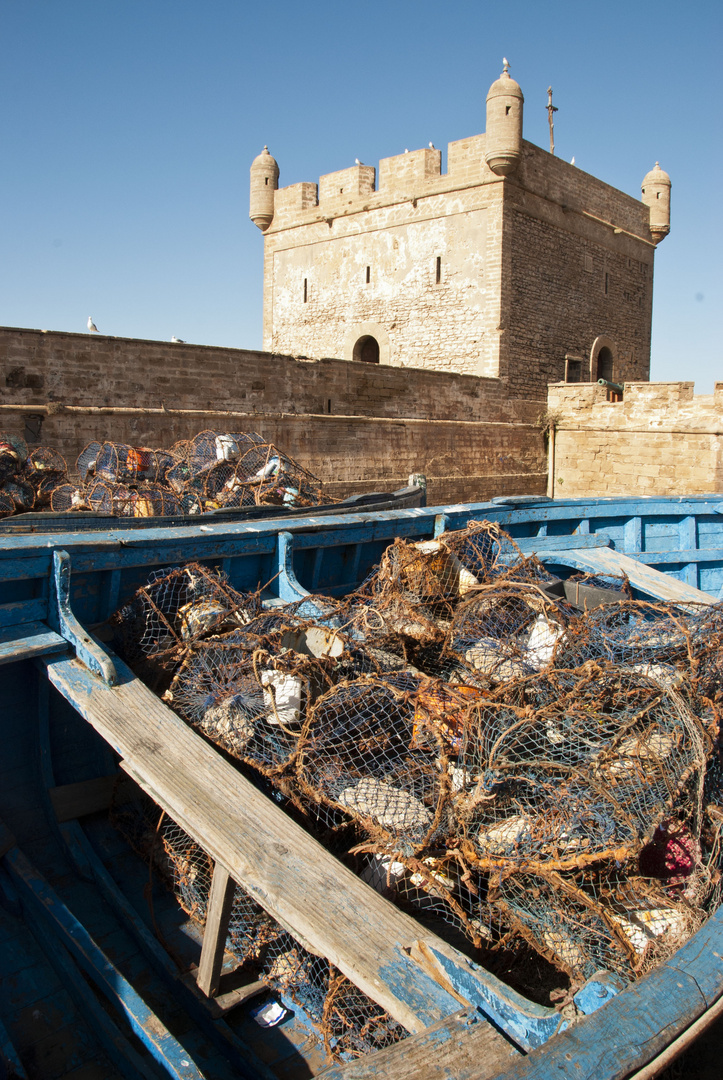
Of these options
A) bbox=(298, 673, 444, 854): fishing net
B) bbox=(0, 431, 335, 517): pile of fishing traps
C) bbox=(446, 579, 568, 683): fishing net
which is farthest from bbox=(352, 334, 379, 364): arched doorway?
bbox=(298, 673, 444, 854): fishing net

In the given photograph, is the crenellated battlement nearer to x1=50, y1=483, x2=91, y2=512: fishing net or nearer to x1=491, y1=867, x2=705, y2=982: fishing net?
x1=50, y1=483, x2=91, y2=512: fishing net

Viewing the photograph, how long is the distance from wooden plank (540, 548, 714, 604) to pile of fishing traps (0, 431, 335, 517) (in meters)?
2.10

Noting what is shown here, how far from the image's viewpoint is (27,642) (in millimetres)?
3006

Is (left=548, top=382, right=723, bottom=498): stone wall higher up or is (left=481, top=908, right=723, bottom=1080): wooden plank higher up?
(left=548, top=382, right=723, bottom=498): stone wall

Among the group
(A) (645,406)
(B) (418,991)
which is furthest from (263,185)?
(B) (418,991)

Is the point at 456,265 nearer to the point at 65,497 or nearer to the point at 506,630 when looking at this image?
the point at 65,497

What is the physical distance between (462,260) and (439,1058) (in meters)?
17.4

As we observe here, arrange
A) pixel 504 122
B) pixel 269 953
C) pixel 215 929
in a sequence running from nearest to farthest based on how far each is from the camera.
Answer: pixel 215 929, pixel 269 953, pixel 504 122

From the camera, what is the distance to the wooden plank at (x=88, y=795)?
125 inches

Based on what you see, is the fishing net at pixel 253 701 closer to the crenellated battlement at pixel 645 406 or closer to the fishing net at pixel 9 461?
the fishing net at pixel 9 461

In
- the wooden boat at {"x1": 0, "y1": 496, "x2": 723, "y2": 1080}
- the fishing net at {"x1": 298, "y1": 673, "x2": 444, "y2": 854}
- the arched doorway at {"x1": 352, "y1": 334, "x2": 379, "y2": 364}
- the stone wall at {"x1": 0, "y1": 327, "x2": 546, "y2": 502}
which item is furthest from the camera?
the arched doorway at {"x1": 352, "y1": 334, "x2": 379, "y2": 364}

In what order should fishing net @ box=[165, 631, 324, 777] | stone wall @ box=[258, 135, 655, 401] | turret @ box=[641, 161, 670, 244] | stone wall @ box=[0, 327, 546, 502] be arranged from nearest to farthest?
fishing net @ box=[165, 631, 324, 777]
stone wall @ box=[0, 327, 546, 502]
stone wall @ box=[258, 135, 655, 401]
turret @ box=[641, 161, 670, 244]

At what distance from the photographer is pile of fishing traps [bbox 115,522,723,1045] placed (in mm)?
2225

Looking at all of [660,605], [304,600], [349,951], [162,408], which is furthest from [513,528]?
[162,408]
